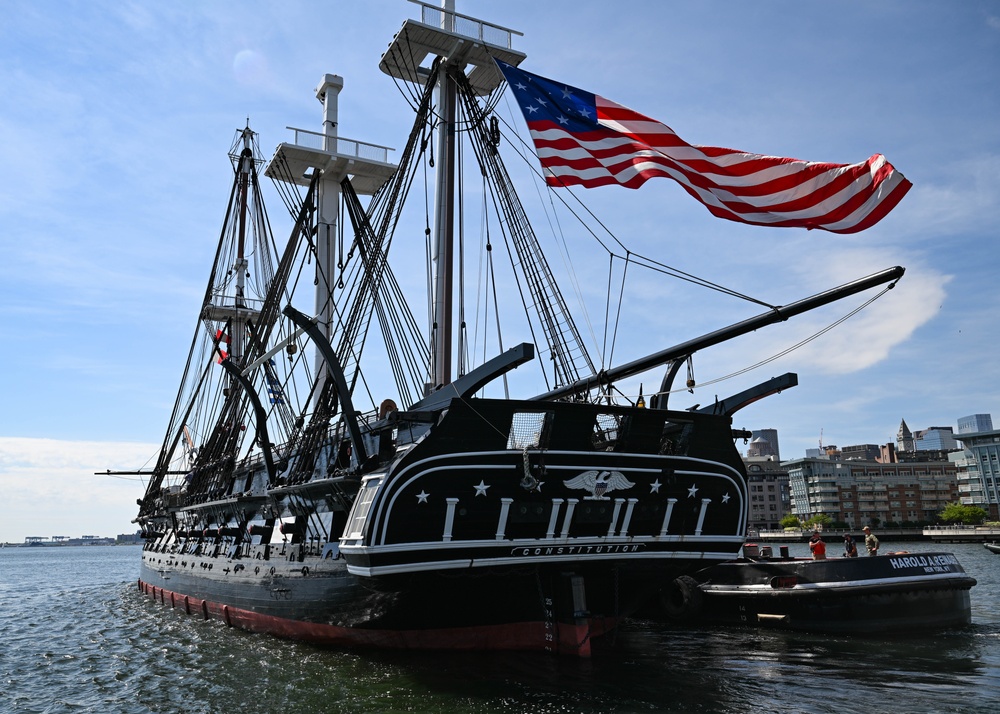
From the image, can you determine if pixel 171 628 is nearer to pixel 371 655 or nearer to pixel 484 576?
pixel 371 655

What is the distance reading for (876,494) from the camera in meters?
127

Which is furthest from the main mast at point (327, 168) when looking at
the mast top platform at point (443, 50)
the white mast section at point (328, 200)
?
the mast top platform at point (443, 50)

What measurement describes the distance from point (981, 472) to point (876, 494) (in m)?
16.9

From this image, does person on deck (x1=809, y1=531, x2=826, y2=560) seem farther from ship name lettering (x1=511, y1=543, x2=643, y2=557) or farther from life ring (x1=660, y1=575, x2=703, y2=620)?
ship name lettering (x1=511, y1=543, x2=643, y2=557)

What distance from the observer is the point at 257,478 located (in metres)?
26.2

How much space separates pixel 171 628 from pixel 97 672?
7.03 metres

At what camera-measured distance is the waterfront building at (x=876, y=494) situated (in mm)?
124688

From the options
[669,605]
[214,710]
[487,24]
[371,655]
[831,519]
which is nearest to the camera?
[214,710]

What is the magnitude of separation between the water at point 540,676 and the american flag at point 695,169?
26.5 ft

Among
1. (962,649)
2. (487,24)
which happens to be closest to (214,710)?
(962,649)

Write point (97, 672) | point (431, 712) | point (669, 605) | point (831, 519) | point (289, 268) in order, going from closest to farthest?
point (431, 712)
point (97, 672)
point (669, 605)
point (289, 268)
point (831, 519)

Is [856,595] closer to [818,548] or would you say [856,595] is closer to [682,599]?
[818,548]

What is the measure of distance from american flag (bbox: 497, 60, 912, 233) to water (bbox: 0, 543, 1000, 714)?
8.09 meters

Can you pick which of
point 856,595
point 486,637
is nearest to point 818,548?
point 856,595
